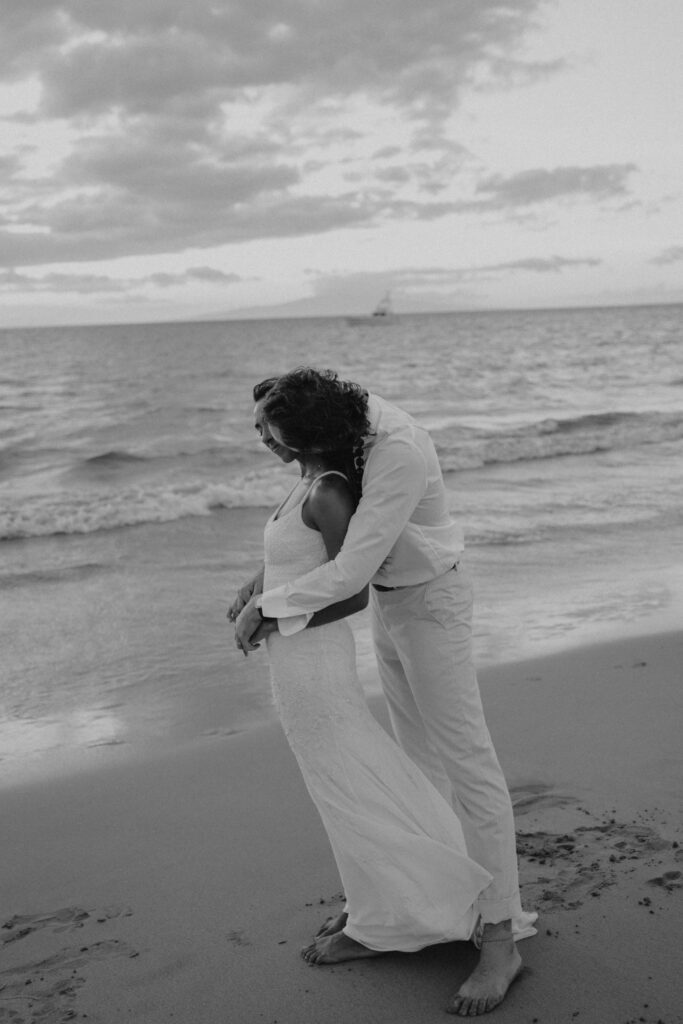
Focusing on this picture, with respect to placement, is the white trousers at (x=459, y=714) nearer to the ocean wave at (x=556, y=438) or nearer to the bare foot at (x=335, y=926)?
the bare foot at (x=335, y=926)

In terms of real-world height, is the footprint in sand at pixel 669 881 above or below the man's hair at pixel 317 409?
below

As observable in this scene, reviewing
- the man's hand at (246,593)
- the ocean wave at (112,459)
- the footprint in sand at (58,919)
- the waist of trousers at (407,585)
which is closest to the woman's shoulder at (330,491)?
the waist of trousers at (407,585)

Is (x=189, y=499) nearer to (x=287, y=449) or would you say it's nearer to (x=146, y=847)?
(x=146, y=847)

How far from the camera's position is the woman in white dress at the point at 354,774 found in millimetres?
3021

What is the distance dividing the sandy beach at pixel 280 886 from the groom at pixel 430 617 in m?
0.19

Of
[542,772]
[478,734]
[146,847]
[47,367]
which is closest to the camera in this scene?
[478,734]

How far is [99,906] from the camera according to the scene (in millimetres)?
3693

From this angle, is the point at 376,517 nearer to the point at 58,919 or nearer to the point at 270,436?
the point at 270,436

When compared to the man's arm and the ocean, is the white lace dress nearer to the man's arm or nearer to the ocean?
the man's arm

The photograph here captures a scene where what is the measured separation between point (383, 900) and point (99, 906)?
4.07 ft

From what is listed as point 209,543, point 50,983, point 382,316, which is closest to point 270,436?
point 50,983

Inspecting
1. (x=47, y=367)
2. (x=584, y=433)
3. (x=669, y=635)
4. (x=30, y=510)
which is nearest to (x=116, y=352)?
(x=47, y=367)

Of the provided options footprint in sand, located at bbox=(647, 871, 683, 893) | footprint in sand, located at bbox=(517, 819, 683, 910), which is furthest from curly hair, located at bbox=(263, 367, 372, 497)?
footprint in sand, located at bbox=(647, 871, 683, 893)

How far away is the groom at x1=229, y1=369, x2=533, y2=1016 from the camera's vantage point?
2865 millimetres
